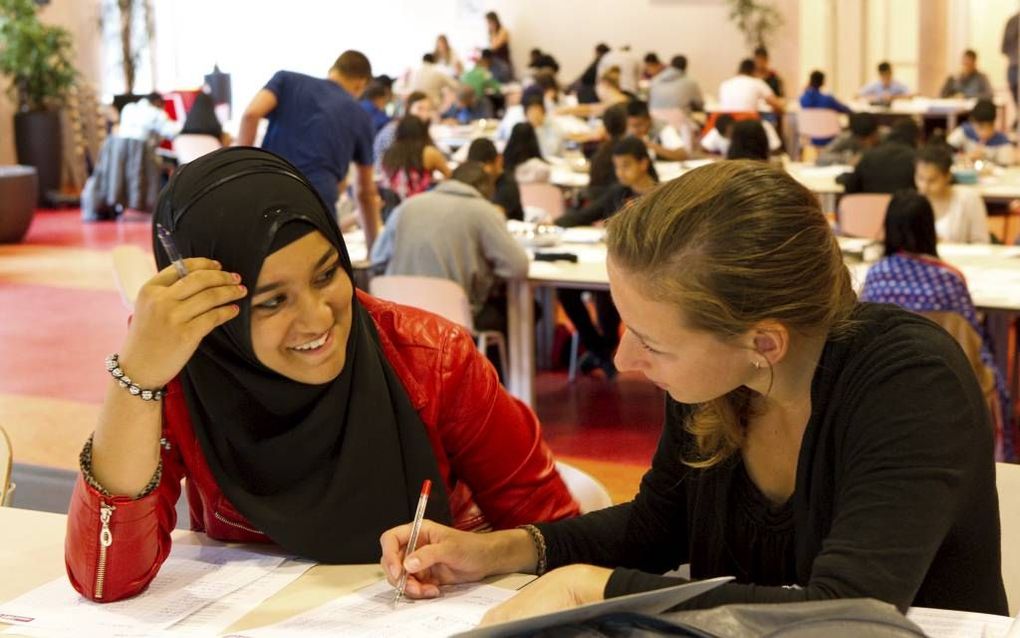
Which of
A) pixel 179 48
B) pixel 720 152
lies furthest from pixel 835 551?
pixel 179 48

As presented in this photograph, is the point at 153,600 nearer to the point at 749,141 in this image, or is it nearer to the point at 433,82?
the point at 749,141

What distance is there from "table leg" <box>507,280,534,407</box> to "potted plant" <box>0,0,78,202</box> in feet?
26.7

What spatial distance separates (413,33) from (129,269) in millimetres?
12782

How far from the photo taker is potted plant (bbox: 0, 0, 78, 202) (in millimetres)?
11742

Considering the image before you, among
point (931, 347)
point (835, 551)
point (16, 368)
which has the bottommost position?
point (16, 368)

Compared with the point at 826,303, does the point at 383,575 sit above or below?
below

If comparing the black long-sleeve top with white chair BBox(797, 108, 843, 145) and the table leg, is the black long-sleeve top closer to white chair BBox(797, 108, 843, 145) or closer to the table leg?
the table leg

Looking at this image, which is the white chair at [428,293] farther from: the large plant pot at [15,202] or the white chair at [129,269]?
the large plant pot at [15,202]

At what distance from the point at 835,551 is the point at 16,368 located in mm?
5573

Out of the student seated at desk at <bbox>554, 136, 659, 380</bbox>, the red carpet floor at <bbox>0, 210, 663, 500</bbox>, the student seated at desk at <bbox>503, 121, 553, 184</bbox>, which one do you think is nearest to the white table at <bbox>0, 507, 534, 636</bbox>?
the red carpet floor at <bbox>0, 210, 663, 500</bbox>

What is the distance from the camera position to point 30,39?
11688 millimetres

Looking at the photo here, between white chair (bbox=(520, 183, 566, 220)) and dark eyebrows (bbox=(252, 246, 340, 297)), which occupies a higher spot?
dark eyebrows (bbox=(252, 246, 340, 297))

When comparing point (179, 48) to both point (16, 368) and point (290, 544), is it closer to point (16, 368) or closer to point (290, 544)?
point (16, 368)

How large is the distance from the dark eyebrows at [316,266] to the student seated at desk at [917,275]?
8.05ft
